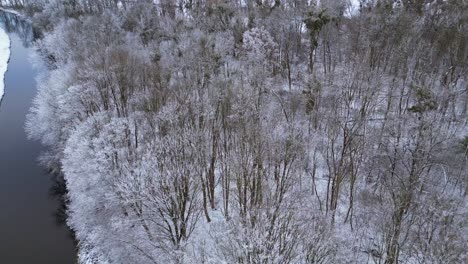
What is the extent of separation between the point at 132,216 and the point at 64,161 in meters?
10.5

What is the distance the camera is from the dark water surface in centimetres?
2684

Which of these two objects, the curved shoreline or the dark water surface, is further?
the curved shoreline

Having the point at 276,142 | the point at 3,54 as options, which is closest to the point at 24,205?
the point at 276,142

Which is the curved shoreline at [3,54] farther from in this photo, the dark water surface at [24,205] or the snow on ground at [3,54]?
the dark water surface at [24,205]

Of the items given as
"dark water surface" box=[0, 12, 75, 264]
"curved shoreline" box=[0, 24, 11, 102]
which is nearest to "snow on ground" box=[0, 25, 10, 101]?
"curved shoreline" box=[0, 24, 11, 102]

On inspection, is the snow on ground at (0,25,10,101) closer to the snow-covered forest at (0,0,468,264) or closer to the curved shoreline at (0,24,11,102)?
the curved shoreline at (0,24,11,102)

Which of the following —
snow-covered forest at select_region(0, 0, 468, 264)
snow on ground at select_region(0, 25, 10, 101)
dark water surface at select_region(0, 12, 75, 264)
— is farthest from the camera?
snow on ground at select_region(0, 25, 10, 101)

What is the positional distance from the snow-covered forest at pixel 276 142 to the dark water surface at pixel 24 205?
5.42 feet

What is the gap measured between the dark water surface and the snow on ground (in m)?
8.21

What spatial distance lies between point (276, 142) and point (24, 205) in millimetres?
21470

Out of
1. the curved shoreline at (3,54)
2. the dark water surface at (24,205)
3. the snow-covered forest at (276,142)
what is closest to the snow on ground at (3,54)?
the curved shoreline at (3,54)

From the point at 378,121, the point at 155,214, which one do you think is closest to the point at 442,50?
the point at 378,121

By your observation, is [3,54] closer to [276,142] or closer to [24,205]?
[24,205]

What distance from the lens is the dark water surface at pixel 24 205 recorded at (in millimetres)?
26844
